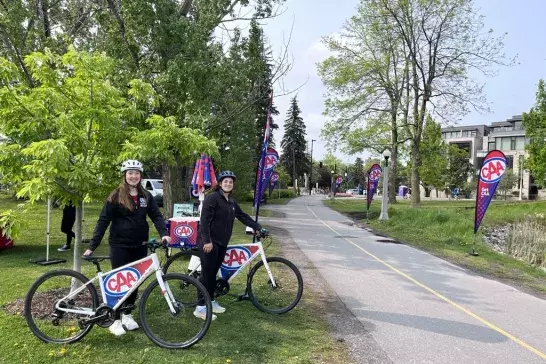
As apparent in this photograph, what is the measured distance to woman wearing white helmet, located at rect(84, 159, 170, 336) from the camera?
4.98 metres

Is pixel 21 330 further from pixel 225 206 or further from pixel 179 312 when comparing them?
pixel 225 206

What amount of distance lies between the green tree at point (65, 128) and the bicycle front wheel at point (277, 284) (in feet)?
7.53

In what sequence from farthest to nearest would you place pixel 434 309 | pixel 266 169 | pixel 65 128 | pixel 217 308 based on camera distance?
pixel 266 169 < pixel 434 309 < pixel 217 308 < pixel 65 128

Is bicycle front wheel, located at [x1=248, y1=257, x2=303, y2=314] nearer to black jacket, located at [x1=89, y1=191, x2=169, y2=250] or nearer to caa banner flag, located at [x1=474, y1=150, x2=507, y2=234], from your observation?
black jacket, located at [x1=89, y1=191, x2=169, y2=250]

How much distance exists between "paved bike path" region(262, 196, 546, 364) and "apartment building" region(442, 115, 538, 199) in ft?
191

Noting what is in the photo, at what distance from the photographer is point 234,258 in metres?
6.14

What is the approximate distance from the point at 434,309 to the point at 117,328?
15.2ft

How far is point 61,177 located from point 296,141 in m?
81.0

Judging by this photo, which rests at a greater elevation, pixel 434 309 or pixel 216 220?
pixel 216 220

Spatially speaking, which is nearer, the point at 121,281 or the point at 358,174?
the point at 121,281

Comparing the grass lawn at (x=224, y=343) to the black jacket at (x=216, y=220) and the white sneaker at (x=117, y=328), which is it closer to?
the white sneaker at (x=117, y=328)

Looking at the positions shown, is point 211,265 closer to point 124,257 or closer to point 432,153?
point 124,257

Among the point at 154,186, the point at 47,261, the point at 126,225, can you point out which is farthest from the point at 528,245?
the point at 154,186

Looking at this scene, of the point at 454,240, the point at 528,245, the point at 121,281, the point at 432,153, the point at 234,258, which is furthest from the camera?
the point at 432,153
